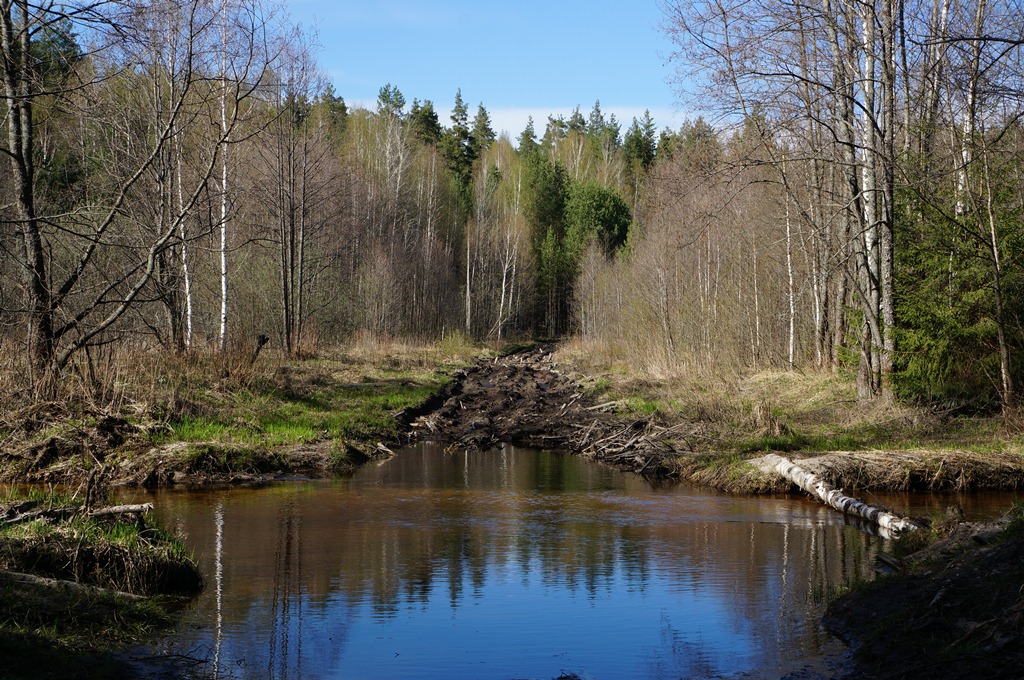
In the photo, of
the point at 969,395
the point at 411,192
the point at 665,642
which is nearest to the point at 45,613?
the point at 665,642

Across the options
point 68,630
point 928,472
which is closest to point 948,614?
point 68,630

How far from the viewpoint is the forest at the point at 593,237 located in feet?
43.5

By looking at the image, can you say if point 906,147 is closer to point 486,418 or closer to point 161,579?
point 486,418

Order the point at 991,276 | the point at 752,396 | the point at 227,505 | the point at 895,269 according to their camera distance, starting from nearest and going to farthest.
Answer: the point at 227,505, the point at 991,276, the point at 895,269, the point at 752,396

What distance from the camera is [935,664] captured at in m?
5.01

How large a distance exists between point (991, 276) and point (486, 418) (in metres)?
10.7

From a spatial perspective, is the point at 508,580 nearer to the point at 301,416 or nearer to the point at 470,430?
the point at 301,416

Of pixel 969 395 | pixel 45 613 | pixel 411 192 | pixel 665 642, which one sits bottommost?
pixel 665 642

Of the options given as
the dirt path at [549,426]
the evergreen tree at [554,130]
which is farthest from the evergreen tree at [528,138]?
the dirt path at [549,426]

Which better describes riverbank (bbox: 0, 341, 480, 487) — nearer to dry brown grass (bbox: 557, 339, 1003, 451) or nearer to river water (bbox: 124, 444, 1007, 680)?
river water (bbox: 124, 444, 1007, 680)

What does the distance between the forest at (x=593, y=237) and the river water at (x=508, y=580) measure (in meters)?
4.09

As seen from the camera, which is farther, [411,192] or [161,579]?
[411,192]

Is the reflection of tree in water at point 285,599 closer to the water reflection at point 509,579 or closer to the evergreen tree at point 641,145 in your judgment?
the water reflection at point 509,579

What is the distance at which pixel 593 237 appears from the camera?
2357 inches
